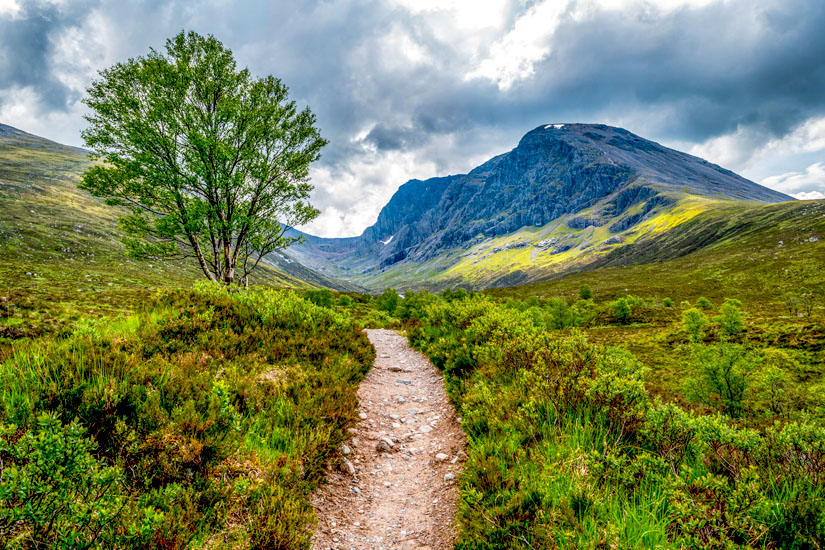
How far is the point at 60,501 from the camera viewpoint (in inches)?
100

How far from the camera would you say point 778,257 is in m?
119

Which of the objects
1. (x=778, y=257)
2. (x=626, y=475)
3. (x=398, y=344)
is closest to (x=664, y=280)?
(x=778, y=257)

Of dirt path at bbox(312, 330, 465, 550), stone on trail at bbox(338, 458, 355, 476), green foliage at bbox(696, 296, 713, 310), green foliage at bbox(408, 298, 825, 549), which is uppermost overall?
green foliage at bbox(408, 298, 825, 549)

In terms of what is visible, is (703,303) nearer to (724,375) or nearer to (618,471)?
(724,375)

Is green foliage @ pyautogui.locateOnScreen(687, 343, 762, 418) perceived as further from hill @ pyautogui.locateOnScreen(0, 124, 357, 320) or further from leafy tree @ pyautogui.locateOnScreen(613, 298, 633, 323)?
hill @ pyautogui.locateOnScreen(0, 124, 357, 320)

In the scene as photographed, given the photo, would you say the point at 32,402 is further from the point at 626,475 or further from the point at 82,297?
the point at 82,297

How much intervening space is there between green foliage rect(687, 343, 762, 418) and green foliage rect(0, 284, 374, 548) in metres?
33.6

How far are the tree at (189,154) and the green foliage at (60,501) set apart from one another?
1496cm

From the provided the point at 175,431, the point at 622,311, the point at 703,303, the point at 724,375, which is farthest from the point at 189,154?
the point at 703,303

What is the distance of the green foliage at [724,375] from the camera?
26219 millimetres

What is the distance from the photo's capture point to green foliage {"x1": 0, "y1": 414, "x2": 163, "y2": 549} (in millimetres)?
2381

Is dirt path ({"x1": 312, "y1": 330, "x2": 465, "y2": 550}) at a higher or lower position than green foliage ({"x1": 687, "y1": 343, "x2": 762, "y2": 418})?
higher

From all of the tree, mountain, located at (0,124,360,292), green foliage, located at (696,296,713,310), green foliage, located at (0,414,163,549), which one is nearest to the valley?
green foliage, located at (0,414,163,549)

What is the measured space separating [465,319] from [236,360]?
9.19 m
